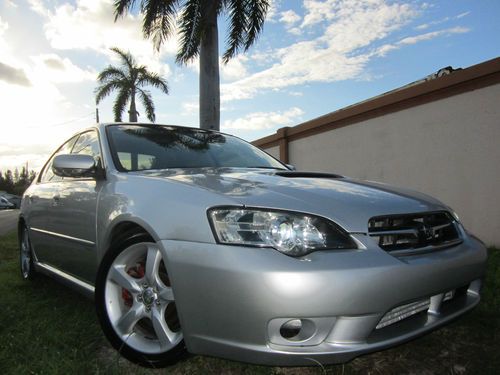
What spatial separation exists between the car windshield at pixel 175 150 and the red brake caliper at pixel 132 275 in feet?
2.27

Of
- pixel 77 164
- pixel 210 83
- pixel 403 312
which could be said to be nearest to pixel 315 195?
pixel 403 312

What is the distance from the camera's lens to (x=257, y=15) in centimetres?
1045

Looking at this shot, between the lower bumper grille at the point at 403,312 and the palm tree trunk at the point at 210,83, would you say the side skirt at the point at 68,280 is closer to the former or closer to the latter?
the lower bumper grille at the point at 403,312

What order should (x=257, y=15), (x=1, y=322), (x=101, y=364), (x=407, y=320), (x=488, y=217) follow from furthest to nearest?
(x=257, y=15), (x=488, y=217), (x=1, y=322), (x=101, y=364), (x=407, y=320)

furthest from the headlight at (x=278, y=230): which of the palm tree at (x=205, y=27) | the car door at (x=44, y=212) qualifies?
the palm tree at (x=205, y=27)

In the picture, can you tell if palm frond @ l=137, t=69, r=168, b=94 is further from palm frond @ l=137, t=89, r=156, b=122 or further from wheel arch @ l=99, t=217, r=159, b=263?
wheel arch @ l=99, t=217, r=159, b=263

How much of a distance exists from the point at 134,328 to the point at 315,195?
1175 mm

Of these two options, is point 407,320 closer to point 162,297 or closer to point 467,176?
point 162,297

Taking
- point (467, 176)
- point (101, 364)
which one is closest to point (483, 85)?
point (467, 176)

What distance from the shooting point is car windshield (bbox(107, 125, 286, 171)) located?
9.61 feet

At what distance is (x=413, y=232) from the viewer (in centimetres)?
207

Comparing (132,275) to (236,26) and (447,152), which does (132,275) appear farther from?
(236,26)

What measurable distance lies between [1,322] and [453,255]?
2.87 metres

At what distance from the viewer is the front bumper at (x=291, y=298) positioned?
5.59 ft
